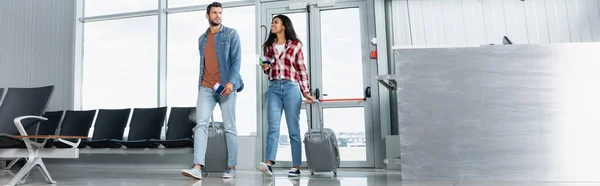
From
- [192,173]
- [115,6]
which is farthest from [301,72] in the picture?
[115,6]

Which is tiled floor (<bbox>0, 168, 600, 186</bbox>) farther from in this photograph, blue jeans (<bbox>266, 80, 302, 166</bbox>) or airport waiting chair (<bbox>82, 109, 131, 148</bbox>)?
airport waiting chair (<bbox>82, 109, 131, 148</bbox>)

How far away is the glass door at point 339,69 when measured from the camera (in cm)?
514

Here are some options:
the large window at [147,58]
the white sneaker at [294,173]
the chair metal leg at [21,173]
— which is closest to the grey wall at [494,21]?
the large window at [147,58]

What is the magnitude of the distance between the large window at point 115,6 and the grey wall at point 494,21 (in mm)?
3259

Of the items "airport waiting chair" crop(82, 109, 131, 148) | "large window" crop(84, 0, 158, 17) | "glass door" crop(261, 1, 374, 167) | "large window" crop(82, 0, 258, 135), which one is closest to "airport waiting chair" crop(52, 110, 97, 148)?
"airport waiting chair" crop(82, 109, 131, 148)

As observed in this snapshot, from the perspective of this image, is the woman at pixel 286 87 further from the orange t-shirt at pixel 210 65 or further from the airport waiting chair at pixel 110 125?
the airport waiting chair at pixel 110 125

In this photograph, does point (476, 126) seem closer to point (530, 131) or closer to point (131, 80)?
point (530, 131)

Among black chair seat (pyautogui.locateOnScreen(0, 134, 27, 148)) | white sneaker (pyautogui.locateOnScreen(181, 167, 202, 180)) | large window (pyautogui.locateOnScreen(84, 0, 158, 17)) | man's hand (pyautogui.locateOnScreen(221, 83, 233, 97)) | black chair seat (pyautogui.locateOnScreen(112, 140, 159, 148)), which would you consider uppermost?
large window (pyautogui.locateOnScreen(84, 0, 158, 17))

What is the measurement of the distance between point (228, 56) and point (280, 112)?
1.86ft

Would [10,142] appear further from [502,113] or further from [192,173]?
[502,113]

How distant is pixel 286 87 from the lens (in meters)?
3.50

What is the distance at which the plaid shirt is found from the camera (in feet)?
11.5

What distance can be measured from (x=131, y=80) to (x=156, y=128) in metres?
1.68

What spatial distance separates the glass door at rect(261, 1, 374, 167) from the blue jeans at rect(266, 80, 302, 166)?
1.60m
